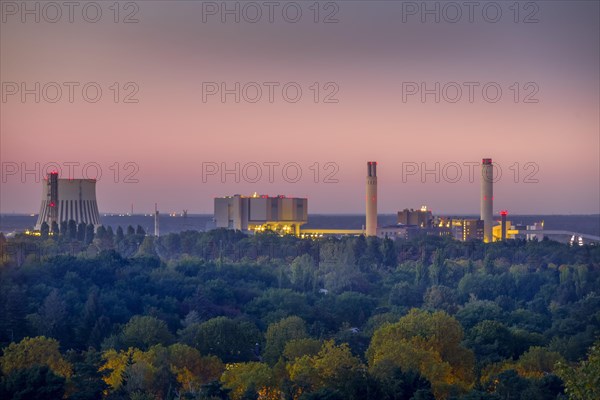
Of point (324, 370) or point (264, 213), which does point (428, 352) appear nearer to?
point (324, 370)

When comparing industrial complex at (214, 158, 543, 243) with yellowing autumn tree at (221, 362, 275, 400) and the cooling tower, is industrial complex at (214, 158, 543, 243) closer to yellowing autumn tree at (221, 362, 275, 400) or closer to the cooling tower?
the cooling tower

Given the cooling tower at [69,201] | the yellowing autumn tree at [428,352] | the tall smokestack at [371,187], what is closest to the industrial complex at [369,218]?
the tall smokestack at [371,187]

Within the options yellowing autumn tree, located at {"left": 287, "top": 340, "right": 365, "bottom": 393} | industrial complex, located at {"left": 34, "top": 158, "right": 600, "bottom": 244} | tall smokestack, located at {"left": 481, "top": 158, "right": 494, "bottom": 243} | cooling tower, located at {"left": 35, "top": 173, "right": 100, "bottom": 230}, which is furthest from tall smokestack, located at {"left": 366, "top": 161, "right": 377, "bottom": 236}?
yellowing autumn tree, located at {"left": 287, "top": 340, "right": 365, "bottom": 393}

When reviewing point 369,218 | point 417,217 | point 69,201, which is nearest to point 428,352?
point 69,201

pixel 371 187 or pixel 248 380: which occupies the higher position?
pixel 371 187

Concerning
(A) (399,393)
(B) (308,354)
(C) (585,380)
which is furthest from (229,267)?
(C) (585,380)

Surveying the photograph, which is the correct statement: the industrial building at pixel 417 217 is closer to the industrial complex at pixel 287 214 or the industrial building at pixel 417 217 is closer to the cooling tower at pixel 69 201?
the industrial complex at pixel 287 214
